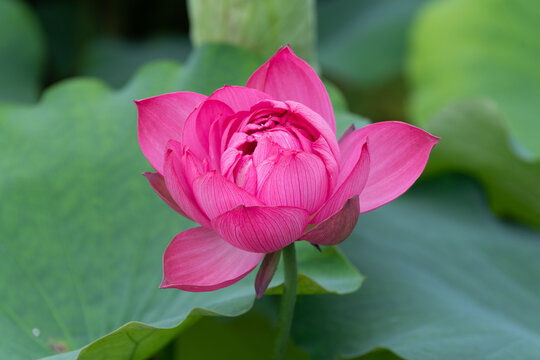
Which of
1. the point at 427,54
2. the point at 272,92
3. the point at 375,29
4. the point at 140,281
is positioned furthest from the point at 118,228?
the point at 375,29

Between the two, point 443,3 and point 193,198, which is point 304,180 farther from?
point 443,3

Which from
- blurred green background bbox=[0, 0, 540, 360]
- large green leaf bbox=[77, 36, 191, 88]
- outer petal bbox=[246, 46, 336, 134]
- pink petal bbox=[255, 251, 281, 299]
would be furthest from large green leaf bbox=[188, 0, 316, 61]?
large green leaf bbox=[77, 36, 191, 88]

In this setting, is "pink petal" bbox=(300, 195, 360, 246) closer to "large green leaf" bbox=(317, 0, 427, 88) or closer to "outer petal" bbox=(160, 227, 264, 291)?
"outer petal" bbox=(160, 227, 264, 291)

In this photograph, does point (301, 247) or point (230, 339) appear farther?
point (230, 339)

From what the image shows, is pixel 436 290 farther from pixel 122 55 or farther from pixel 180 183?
pixel 122 55

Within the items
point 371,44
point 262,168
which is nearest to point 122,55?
point 371,44
